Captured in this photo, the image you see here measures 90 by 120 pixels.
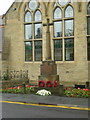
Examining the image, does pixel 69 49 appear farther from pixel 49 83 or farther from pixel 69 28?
pixel 49 83

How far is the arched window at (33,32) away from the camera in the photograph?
75.2 ft

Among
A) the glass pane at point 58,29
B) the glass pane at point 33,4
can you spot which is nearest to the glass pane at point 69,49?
the glass pane at point 58,29

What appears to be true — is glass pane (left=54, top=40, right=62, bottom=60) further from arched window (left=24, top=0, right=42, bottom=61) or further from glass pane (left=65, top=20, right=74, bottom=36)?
arched window (left=24, top=0, right=42, bottom=61)

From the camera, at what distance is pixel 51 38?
22.0 m

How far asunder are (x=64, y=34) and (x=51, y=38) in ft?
4.75

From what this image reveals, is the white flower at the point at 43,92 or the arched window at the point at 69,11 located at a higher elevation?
the arched window at the point at 69,11

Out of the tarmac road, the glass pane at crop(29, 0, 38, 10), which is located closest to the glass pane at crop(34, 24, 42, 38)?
the glass pane at crop(29, 0, 38, 10)

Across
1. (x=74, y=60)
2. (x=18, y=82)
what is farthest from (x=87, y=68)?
(x=18, y=82)

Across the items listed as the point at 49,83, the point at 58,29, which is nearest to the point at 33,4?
the point at 58,29

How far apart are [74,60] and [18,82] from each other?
19.8 ft

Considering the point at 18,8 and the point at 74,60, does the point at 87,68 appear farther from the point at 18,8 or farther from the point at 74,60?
the point at 18,8

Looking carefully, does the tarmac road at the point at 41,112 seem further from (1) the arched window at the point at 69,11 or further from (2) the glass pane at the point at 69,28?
(1) the arched window at the point at 69,11

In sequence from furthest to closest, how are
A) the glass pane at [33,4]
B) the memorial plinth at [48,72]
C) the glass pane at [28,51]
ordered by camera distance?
the glass pane at [28,51] → the glass pane at [33,4] → the memorial plinth at [48,72]

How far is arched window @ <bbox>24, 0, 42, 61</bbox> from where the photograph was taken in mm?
22906
